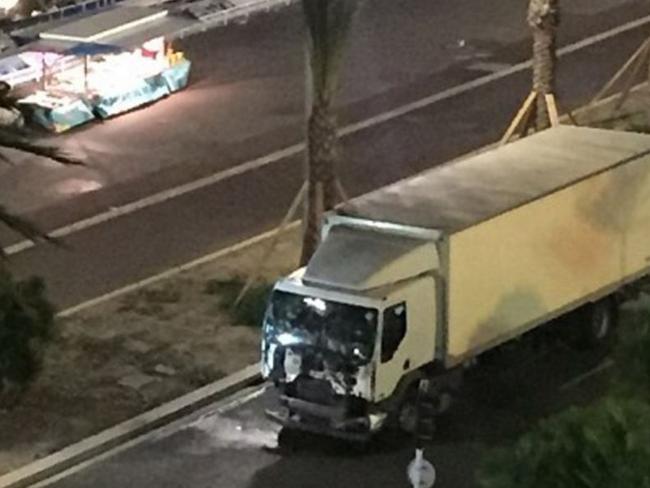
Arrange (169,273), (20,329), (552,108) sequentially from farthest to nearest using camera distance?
(552,108)
(169,273)
(20,329)

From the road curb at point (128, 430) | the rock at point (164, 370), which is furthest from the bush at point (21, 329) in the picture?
the rock at point (164, 370)

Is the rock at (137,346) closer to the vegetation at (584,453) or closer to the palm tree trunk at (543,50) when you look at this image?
the palm tree trunk at (543,50)

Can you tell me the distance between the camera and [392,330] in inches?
804

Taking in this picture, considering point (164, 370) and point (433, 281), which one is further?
point (164, 370)

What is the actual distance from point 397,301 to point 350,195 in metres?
9.82

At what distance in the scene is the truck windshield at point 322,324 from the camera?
2042cm

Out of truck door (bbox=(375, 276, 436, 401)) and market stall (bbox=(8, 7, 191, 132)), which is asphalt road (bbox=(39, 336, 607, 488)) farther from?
market stall (bbox=(8, 7, 191, 132))

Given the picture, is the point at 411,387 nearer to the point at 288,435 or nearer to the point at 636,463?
the point at 288,435

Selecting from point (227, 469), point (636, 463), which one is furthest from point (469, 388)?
point (636, 463)

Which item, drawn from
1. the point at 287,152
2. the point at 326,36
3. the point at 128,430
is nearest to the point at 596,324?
the point at 326,36

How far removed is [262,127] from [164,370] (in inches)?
468

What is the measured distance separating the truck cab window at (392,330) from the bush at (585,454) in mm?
5862

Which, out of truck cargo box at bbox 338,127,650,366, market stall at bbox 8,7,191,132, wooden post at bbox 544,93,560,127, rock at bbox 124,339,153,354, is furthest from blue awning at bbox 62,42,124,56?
truck cargo box at bbox 338,127,650,366

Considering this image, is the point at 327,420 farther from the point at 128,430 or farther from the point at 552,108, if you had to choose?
the point at 552,108
